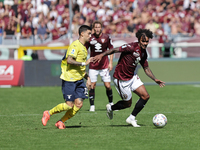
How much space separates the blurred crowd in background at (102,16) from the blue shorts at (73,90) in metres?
12.6

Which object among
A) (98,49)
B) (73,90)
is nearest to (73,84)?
(73,90)

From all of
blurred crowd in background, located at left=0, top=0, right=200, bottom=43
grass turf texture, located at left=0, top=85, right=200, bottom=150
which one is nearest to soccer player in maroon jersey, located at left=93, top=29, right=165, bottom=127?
grass turf texture, located at left=0, top=85, right=200, bottom=150

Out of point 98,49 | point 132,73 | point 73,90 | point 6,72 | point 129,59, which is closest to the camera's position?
point 73,90

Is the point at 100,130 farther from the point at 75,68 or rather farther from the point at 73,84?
the point at 75,68

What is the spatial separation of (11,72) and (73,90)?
37.7 ft

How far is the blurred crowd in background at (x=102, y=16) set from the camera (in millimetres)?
21156

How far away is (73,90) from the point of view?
295 inches

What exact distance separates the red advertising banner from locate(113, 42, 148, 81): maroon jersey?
442 inches

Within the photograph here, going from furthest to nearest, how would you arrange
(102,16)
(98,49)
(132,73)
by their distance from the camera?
(102,16) → (98,49) → (132,73)

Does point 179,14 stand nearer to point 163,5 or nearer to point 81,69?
point 163,5

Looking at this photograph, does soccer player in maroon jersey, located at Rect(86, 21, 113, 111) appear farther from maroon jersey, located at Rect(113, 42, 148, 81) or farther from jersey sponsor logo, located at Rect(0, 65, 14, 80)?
jersey sponsor logo, located at Rect(0, 65, 14, 80)

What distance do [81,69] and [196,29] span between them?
1500cm

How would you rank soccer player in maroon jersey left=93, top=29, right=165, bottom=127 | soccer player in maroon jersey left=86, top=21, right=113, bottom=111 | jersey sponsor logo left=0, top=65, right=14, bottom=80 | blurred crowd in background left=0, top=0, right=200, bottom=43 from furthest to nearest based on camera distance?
blurred crowd in background left=0, top=0, right=200, bottom=43, jersey sponsor logo left=0, top=65, right=14, bottom=80, soccer player in maroon jersey left=86, top=21, right=113, bottom=111, soccer player in maroon jersey left=93, top=29, right=165, bottom=127

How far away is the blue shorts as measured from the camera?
295 inches
